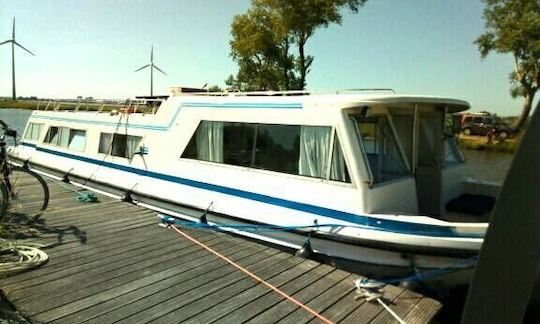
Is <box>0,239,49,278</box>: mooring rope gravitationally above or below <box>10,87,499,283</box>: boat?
below

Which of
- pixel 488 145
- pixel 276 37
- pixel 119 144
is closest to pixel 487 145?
pixel 488 145

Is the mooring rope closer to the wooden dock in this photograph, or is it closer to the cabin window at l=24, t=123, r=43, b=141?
the wooden dock

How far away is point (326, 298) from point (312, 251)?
4.52 feet

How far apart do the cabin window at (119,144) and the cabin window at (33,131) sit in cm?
428

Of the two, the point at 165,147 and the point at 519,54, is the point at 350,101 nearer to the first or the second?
the point at 165,147

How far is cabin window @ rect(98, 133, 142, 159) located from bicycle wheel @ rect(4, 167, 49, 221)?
5.73 ft

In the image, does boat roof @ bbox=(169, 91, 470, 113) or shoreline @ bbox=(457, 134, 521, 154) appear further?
shoreline @ bbox=(457, 134, 521, 154)

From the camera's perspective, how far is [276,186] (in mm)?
7031

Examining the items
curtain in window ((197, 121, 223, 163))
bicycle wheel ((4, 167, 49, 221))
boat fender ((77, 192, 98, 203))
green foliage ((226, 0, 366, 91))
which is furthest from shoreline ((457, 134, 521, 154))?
bicycle wheel ((4, 167, 49, 221))

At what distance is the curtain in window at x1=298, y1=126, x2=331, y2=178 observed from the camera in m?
6.52

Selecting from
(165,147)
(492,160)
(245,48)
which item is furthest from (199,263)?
(245,48)

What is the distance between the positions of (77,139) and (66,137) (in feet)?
2.41

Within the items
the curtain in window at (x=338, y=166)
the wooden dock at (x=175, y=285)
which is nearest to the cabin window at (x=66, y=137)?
the wooden dock at (x=175, y=285)

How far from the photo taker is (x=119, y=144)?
34.6 ft
